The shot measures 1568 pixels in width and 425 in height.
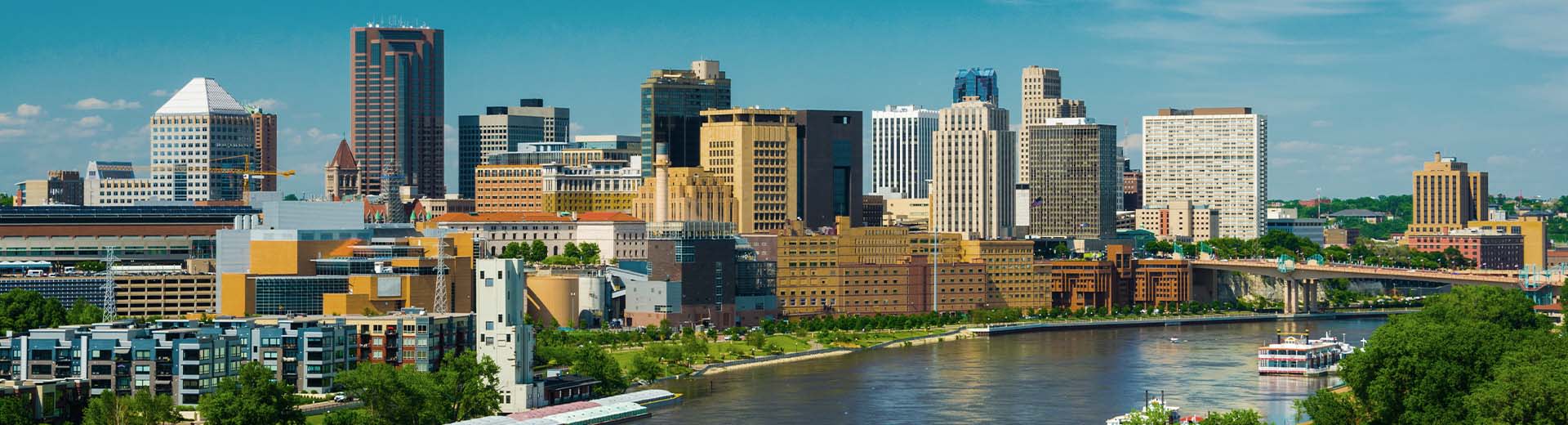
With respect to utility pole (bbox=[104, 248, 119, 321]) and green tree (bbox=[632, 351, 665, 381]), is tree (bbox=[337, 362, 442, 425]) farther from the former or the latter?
utility pole (bbox=[104, 248, 119, 321])

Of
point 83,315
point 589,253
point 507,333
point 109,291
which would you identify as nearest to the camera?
point 507,333

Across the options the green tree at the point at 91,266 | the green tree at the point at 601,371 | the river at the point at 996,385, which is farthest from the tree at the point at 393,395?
the green tree at the point at 91,266

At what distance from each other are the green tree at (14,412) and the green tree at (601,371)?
3097cm

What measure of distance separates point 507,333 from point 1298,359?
51.1 metres

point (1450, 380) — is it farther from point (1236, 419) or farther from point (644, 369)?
point (644, 369)

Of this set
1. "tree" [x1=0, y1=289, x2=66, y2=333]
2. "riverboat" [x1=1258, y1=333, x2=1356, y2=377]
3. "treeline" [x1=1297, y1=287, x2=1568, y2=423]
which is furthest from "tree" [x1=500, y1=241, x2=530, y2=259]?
"treeline" [x1=1297, y1=287, x2=1568, y2=423]

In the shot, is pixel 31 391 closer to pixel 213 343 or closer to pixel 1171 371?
pixel 213 343

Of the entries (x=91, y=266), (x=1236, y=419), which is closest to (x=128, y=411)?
(x=1236, y=419)

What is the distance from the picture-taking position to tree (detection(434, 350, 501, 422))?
346ft

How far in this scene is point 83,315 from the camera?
435 ft

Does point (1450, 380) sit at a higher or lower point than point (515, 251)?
lower

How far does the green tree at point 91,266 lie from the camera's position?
544 ft

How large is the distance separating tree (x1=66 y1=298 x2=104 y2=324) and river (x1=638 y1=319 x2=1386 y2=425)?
31859 millimetres

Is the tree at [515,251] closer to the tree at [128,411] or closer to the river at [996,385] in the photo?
the river at [996,385]
